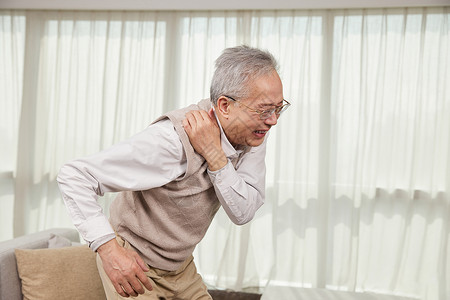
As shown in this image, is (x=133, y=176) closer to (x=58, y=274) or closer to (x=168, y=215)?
(x=168, y=215)

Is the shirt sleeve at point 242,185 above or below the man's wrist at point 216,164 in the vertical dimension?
below

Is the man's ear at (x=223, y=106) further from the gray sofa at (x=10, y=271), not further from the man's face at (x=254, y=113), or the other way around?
the gray sofa at (x=10, y=271)

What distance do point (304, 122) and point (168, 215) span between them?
280 cm

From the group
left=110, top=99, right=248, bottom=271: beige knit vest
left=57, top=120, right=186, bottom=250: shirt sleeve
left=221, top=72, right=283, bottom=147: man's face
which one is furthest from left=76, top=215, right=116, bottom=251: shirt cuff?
left=221, top=72, right=283, bottom=147: man's face

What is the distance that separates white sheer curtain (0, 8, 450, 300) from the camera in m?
3.97

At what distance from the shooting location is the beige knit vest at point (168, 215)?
57.2 inches

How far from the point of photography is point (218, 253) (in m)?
4.22

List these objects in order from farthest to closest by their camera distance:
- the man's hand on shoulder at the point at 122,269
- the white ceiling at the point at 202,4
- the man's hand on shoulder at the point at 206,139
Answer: the white ceiling at the point at 202,4
the man's hand on shoulder at the point at 206,139
the man's hand on shoulder at the point at 122,269

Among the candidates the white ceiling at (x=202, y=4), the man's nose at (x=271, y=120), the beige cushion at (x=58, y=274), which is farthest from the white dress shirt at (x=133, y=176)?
the white ceiling at (x=202, y=4)

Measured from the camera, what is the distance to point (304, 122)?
13.5 ft

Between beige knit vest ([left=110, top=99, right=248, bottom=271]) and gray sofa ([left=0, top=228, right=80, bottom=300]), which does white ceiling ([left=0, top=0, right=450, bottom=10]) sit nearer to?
gray sofa ([left=0, top=228, right=80, bottom=300])

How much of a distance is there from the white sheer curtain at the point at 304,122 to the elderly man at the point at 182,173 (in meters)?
2.61

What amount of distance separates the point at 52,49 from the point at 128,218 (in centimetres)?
348

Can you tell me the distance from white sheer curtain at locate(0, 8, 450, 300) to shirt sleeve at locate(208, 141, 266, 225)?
8.36 ft
